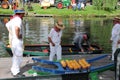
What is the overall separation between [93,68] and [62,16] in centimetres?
3243

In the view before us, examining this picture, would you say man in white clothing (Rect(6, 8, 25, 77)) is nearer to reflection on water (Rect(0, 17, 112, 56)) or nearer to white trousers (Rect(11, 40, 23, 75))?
white trousers (Rect(11, 40, 23, 75))

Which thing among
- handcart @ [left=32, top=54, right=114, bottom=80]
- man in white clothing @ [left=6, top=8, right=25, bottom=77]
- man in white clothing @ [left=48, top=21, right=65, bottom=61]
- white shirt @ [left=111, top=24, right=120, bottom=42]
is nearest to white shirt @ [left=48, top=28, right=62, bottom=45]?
man in white clothing @ [left=48, top=21, right=65, bottom=61]

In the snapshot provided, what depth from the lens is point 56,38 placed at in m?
12.2

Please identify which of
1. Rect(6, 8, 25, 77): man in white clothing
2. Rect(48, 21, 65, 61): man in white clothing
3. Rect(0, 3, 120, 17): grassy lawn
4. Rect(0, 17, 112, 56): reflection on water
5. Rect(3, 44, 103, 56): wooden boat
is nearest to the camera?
Rect(6, 8, 25, 77): man in white clothing

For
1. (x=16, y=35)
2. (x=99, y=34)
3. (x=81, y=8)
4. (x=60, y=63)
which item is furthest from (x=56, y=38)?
(x=81, y=8)

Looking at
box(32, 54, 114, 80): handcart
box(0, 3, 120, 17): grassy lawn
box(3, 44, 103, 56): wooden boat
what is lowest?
box(0, 3, 120, 17): grassy lawn

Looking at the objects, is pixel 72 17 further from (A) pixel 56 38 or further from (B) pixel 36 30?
(A) pixel 56 38

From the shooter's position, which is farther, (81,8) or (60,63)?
(81,8)

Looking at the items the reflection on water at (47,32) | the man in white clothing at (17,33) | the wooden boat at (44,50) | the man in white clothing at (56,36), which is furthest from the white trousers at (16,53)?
the reflection on water at (47,32)

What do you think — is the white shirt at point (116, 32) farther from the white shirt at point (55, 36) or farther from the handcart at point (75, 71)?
the white shirt at point (55, 36)

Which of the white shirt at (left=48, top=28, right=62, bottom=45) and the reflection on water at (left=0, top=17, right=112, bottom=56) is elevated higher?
the white shirt at (left=48, top=28, right=62, bottom=45)

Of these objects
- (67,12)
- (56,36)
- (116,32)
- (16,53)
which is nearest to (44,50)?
(56,36)

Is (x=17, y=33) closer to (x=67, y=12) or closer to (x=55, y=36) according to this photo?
(x=55, y=36)

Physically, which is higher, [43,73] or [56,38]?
[56,38]
